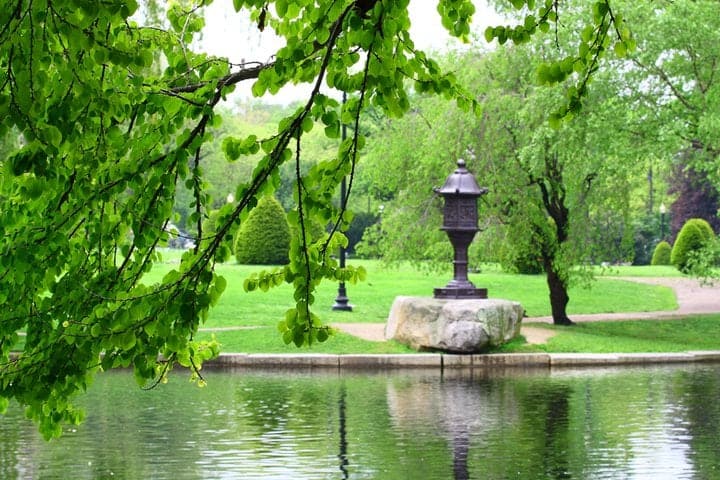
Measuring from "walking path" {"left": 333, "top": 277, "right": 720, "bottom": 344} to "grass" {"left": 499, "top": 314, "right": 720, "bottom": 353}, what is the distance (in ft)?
1.77

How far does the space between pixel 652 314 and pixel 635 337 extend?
18.4ft

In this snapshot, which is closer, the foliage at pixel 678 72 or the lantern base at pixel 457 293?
the lantern base at pixel 457 293

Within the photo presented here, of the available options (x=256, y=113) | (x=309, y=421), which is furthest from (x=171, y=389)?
(x=256, y=113)

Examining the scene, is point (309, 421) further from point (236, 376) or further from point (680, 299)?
point (680, 299)

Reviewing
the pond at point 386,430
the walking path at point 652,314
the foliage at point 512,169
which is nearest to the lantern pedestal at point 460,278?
the walking path at point 652,314

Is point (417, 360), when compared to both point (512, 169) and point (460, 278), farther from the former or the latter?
point (512, 169)

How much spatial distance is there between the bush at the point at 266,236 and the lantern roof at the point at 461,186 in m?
21.5

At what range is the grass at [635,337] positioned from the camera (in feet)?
79.6

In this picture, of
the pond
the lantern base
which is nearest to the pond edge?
the pond

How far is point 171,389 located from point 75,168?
13688 millimetres

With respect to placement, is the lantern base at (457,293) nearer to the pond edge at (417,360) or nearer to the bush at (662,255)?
the pond edge at (417,360)

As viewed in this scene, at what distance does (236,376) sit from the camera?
21250mm

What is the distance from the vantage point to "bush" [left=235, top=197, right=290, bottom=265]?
46844 mm

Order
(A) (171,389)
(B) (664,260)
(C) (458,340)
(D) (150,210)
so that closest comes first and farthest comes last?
(D) (150,210) < (A) (171,389) < (C) (458,340) < (B) (664,260)
